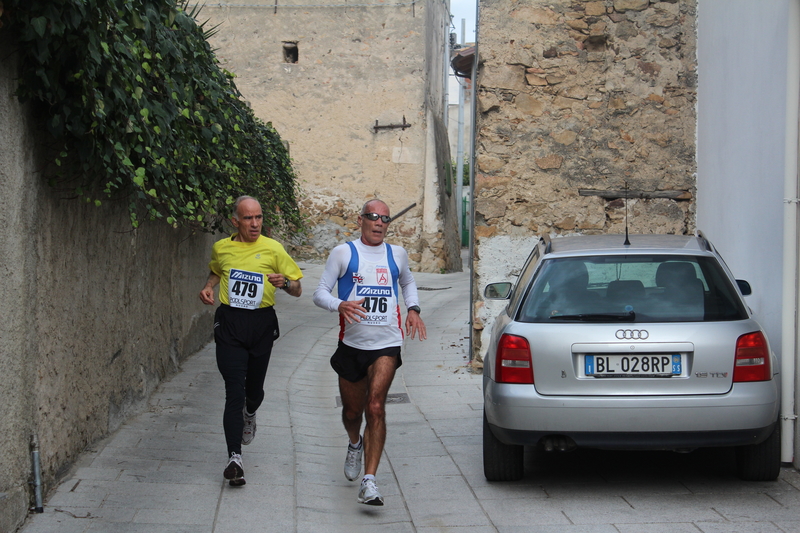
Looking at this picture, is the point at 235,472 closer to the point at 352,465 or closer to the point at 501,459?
the point at 352,465

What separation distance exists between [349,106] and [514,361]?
16.9m

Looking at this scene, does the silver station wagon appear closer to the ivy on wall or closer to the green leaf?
the ivy on wall

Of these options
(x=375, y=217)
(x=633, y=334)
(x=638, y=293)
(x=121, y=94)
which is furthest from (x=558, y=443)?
(x=121, y=94)

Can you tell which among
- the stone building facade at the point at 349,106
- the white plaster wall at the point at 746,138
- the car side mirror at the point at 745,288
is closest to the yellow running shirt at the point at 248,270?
the car side mirror at the point at 745,288

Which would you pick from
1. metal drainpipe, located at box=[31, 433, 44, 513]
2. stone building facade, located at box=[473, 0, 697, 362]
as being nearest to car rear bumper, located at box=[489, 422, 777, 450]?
metal drainpipe, located at box=[31, 433, 44, 513]

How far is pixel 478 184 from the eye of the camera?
30.9ft

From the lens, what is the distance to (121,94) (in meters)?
4.64

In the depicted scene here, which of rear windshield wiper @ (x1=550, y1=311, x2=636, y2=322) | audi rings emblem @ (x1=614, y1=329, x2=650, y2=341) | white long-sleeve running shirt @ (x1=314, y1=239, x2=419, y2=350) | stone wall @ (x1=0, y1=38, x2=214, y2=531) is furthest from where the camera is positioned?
white long-sleeve running shirt @ (x1=314, y1=239, x2=419, y2=350)

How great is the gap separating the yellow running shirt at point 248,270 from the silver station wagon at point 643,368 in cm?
149

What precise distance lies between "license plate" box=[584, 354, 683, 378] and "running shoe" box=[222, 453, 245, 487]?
2.13m

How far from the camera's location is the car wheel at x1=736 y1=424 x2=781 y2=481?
4.91m

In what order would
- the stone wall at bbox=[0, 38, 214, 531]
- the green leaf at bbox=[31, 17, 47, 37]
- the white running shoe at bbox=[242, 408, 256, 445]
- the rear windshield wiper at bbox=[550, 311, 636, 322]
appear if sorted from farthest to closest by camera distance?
the white running shoe at bbox=[242, 408, 256, 445] < the rear windshield wiper at bbox=[550, 311, 636, 322] < the stone wall at bbox=[0, 38, 214, 531] < the green leaf at bbox=[31, 17, 47, 37]

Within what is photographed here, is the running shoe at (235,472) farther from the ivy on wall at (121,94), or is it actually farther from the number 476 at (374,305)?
the ivy on wall at (121,94)

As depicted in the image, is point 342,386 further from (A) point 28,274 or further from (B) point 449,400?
(B) point 449,400
